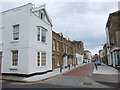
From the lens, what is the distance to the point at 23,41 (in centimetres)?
1338

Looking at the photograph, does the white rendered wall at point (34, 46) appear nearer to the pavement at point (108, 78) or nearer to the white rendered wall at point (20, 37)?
the white rendered wall at point (20, 37)

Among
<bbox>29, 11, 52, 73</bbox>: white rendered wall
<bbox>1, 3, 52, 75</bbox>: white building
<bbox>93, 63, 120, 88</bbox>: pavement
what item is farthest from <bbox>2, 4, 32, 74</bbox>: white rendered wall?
<bbox>93, 63, 120, 88</bbox>: pavement

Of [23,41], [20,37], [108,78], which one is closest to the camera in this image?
[108,78]

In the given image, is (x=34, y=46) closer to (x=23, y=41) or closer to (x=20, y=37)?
(x=23, y=41)

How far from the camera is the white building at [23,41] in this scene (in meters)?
13.1

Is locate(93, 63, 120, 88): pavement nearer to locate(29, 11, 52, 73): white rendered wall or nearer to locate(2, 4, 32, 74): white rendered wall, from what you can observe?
locate(29, 11, 52, 73): white rendered wall

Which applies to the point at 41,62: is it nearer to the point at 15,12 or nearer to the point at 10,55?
the point at 10,55

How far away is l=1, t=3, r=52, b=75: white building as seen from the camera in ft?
43.1

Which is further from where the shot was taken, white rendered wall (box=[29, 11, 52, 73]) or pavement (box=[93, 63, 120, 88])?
white rendered wall (box=[29, 11, 52, 73])

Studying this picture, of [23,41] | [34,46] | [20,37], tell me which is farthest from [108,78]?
[20,37]

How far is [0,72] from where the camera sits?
47.1 ft

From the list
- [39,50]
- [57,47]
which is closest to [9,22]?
[39,50]

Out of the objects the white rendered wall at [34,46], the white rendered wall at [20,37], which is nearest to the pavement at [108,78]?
the white rendered wall at [34,46]

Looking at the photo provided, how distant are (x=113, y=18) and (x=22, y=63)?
56.2 feet
